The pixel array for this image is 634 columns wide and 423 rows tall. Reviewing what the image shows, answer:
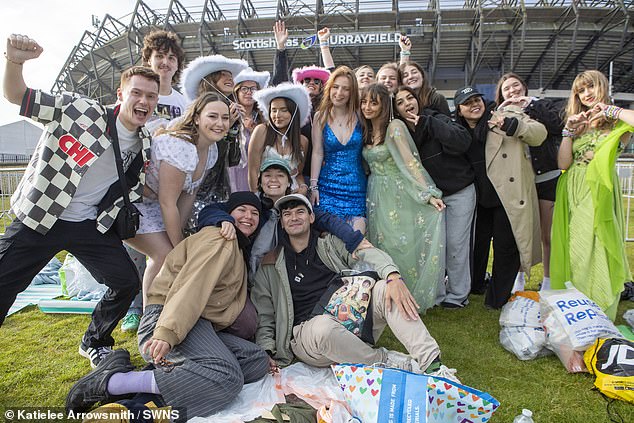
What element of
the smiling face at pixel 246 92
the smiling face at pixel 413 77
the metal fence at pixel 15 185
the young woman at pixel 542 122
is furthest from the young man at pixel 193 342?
the metal fence at pixel 15 185

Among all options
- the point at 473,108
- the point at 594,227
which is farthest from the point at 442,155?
the point at 594,227

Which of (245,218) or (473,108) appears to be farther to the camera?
(473,108)

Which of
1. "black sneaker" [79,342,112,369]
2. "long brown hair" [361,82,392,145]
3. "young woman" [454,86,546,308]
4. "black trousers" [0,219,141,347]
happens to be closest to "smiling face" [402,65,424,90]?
"young woman" [454,86,546,308]

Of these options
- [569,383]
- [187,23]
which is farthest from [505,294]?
[187,23]

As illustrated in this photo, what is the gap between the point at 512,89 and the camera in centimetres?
396

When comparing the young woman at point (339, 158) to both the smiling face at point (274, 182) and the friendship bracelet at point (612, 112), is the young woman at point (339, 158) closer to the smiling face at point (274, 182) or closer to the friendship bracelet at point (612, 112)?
the smiling face at point (274, 182)

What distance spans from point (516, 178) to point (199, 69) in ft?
10.7

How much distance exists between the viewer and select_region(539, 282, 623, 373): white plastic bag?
280 cm

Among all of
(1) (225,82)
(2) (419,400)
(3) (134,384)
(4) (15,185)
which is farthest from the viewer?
(4) (15,185)

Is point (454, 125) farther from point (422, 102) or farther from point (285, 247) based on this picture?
point (285, 247)

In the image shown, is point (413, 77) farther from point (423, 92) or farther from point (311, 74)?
point (311, 74)

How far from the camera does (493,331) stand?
144 inches

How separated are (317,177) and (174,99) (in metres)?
1.76

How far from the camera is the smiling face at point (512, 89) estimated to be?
3.96 m
